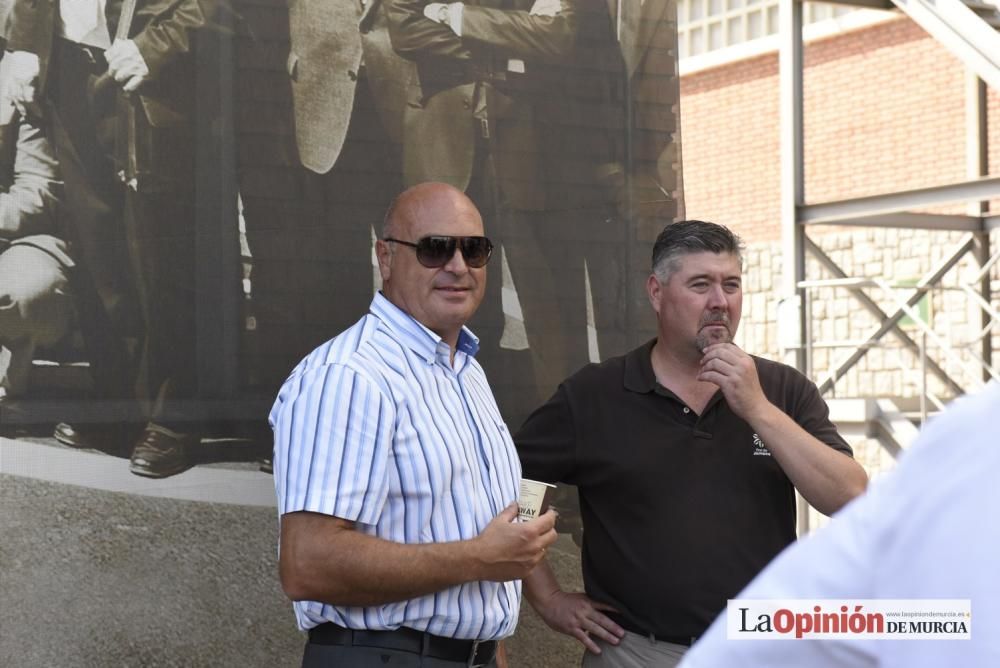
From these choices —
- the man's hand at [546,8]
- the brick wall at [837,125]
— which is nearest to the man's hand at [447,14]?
the man's hand at [546,8]

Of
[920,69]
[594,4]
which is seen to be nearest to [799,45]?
[594,4]

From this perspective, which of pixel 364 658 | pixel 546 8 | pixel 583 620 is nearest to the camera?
pixel 364 658

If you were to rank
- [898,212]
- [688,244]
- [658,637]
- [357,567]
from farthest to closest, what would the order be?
1. [898,212]
2. [688,244]
3. [658,637]
4. [357,567]

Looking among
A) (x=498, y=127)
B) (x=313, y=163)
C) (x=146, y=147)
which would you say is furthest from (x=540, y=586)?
(x=146, y=147)

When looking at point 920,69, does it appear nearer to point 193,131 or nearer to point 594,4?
point 594,4

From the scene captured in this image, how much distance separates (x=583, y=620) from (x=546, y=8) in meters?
2.13

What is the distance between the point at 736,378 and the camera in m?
3.02

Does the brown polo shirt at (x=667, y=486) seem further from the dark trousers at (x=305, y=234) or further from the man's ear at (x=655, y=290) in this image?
the dark trousers at (x=305, y=234)

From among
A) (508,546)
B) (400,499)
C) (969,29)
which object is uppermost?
(969,29)

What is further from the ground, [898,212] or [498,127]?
[498,127]

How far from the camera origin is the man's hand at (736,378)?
2.99m

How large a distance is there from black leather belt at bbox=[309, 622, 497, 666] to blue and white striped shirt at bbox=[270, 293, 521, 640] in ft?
0.07

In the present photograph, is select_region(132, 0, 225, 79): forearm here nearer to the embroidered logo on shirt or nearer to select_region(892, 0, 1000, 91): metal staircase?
the embroidered logo on shirt

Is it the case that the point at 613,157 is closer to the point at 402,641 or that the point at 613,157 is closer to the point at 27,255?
the point at 27,255
